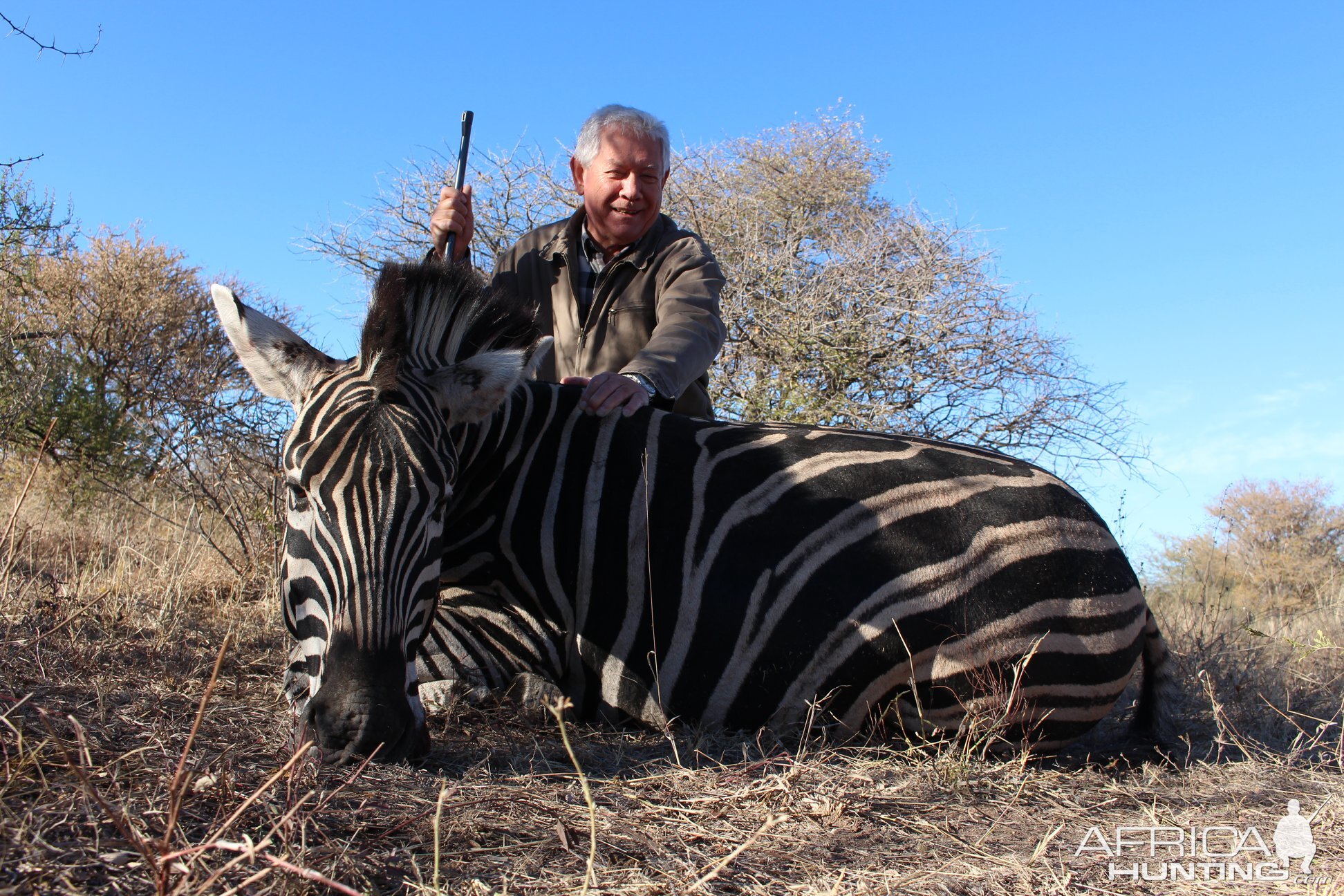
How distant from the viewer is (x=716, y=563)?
10.6ft

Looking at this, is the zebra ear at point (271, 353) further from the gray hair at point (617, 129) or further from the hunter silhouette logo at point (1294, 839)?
the hunter silhouette logo at point (1294, 839)

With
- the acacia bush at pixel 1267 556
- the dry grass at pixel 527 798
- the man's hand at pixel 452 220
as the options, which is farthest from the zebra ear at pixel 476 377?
the acacia bush at pixel 1267 556

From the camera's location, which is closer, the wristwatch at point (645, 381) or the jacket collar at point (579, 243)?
the wristwatch at point (645, 381)

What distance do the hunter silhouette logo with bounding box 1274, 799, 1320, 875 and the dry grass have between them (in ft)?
0.11

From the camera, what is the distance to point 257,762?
2293 mm

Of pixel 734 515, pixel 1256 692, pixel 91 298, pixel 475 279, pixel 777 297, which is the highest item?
pixel 777 297

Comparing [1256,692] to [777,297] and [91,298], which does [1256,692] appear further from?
[91,298]

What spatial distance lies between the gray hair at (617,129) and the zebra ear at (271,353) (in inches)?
90.0

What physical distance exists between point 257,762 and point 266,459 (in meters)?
5.45

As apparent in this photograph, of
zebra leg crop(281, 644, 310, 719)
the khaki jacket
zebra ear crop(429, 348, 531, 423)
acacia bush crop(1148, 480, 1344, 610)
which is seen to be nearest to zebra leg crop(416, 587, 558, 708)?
zebra leg crop(281, 644, 310, 719)

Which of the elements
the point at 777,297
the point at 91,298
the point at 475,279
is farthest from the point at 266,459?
the point at 91,298

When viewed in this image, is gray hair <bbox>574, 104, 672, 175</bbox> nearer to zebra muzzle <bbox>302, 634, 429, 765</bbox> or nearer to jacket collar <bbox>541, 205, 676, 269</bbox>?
jacket collar <bbox>541, 205, 676, 269</bbox>

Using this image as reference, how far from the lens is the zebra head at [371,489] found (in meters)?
2.35

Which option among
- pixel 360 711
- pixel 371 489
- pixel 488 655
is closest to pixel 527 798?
pixel 360 711
